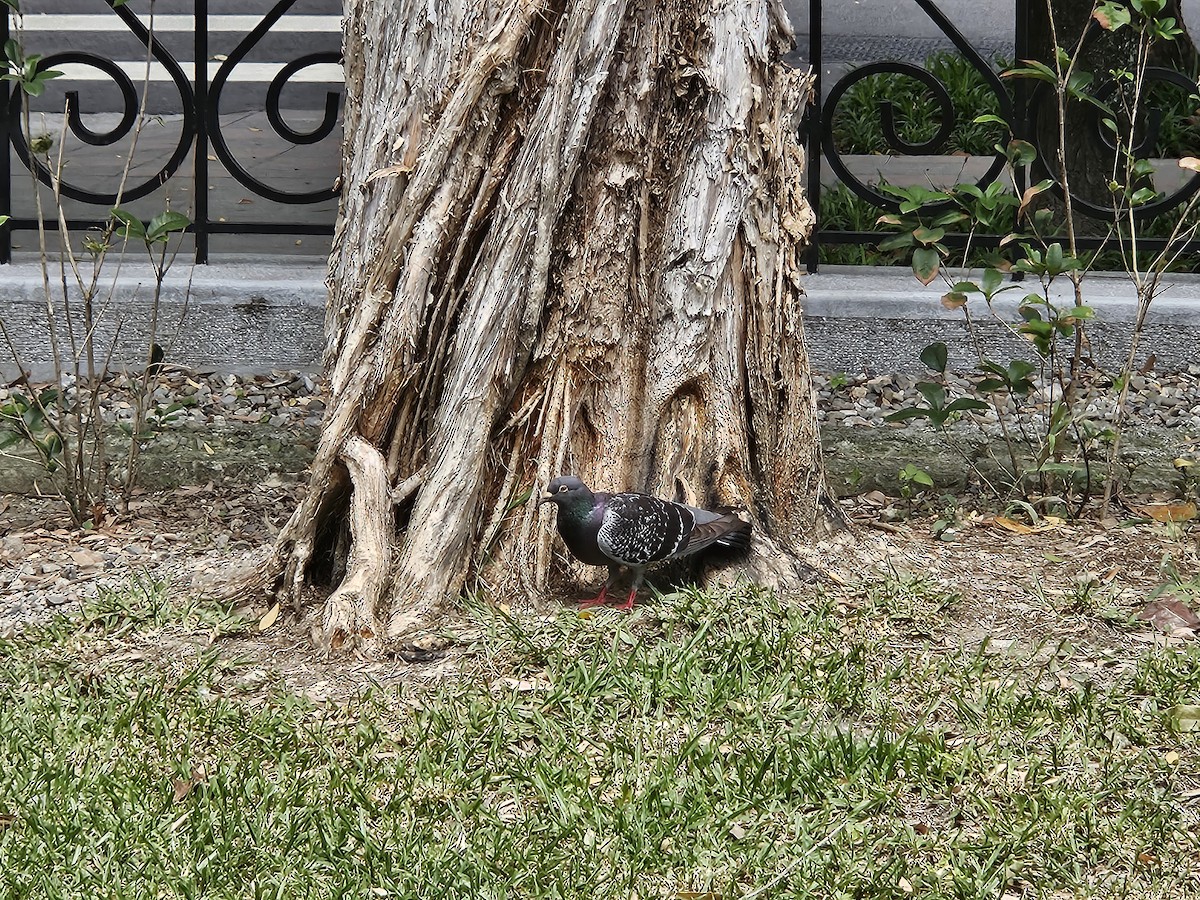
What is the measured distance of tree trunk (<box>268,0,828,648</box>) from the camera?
3.87 m

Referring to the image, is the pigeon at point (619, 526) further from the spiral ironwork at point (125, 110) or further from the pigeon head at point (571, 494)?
the spiral ironwork at point (125, 110)

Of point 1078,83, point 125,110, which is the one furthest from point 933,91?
point 125,110

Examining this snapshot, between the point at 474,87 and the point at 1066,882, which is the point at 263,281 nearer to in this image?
the point at 474,87

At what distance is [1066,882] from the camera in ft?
9.34

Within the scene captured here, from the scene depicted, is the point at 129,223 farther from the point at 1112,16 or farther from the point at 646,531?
the point at 1112,16

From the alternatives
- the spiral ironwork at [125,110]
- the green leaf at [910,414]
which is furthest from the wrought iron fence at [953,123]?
the spiral ironwork at [125,110]

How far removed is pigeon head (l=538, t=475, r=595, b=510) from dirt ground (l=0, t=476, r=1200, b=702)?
37cm

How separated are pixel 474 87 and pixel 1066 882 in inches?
102

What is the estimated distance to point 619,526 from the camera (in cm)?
376

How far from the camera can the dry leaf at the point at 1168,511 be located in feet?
15.9

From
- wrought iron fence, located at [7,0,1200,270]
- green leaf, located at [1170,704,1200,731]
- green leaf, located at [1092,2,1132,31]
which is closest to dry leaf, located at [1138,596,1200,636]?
green leaf, located at [1170,704,1200,731]

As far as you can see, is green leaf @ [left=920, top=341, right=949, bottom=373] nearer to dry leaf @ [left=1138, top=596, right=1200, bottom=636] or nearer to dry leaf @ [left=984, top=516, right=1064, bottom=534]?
dry leaf @ [left=984, top=516, right=1064, bottom=534]

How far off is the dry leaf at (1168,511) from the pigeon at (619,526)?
2000 millimetres

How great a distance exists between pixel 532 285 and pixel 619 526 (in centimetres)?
77
